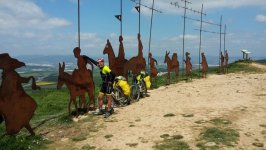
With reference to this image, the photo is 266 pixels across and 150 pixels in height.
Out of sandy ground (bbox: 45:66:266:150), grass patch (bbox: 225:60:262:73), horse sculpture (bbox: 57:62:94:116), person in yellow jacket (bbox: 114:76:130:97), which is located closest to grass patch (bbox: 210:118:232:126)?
sandy ground (bbox: 45:66:266:150)

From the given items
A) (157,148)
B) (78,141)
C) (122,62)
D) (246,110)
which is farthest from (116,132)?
(122,62)

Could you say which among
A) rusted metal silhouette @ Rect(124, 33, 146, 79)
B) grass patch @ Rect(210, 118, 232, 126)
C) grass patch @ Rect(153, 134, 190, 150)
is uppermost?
rusted metal silhouette @ Rect(124, 33, 146, 79)

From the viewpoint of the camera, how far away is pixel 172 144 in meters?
11.0

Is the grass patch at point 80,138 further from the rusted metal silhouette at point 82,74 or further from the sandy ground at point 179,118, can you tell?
the rusted metal silhouette at point 82,74

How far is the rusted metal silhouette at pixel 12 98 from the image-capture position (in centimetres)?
1215

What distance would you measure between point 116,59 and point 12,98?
24.6 feet

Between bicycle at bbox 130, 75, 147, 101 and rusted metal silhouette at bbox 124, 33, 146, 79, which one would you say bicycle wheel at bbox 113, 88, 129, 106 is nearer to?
bicycle at bbox 130, 75, 147, 101

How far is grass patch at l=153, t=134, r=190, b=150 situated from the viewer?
35.2 ft

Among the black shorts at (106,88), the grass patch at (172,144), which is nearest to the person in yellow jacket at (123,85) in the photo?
the black shorts at (106,88)

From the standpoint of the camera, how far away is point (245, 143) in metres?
11.0

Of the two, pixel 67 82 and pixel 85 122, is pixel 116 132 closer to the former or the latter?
pixel 85 122

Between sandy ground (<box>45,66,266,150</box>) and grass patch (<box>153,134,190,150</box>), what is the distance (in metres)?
0.20

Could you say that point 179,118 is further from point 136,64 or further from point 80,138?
point 136,64

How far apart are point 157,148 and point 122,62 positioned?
350 inches
